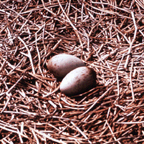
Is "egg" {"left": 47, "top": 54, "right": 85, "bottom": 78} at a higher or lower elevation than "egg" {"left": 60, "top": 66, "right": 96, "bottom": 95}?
higher

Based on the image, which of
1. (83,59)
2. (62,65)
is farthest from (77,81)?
(83,59)

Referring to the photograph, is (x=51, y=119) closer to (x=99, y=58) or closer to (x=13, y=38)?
(x=99, y=58)

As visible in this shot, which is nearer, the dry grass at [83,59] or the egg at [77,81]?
the dry grass at [83,59]

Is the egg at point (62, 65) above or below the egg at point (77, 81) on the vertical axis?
above

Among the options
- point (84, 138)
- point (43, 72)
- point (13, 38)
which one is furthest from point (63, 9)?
point (84, 138)
